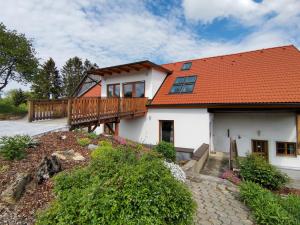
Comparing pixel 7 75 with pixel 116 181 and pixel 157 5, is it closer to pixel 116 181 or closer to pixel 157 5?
pixel 157 5

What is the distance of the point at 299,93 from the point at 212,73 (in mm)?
5713

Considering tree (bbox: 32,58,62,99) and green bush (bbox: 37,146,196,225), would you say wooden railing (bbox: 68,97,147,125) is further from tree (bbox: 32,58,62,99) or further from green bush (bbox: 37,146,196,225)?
tree (bbox: 32,58,62,99)

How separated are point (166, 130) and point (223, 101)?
435cm

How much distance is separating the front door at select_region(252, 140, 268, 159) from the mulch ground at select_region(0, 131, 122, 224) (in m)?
10.2

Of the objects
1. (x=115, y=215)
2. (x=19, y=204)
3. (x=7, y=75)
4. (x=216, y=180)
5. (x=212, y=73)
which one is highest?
(x=7, y=75)

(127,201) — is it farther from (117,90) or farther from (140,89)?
(117,90)

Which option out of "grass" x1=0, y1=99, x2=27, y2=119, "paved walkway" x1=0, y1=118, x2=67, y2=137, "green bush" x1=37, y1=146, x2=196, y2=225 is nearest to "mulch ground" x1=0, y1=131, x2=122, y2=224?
"green bush" x1=37, y1=146, x2=196, y2=225

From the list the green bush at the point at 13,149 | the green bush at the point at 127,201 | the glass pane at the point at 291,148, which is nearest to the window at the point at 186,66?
the glass pane at the point at 291,148

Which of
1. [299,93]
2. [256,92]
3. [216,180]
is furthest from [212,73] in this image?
[216,180]

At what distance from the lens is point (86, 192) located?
112 inches

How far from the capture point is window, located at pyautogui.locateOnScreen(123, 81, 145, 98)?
1534cm

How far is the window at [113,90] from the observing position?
16622mm

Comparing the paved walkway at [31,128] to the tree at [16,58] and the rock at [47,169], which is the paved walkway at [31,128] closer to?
the rock at [47,169]

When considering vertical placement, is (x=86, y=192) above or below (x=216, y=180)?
above
